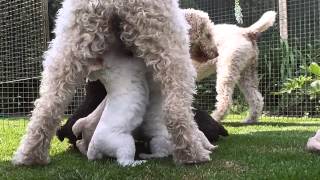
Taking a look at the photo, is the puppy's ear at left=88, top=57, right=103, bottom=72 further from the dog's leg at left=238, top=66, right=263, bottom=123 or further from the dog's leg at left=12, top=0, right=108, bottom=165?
the dog's leg at left=238, top=66, right=263, bottom=123

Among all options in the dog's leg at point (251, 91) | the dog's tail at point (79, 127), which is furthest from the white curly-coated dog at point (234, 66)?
the dog's tail at point (79, 127)

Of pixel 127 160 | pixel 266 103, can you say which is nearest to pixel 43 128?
pixel 127 160

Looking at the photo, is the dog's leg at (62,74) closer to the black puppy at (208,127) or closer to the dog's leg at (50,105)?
the dog's leg at (50,105)

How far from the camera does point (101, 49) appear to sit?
11.9ft

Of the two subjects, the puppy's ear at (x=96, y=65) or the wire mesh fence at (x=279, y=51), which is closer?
the puppy's ear at (x=96, y=65)

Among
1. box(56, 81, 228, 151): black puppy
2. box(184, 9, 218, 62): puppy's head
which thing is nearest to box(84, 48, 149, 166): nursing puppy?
box(56, 81, 228, 151): black puppy

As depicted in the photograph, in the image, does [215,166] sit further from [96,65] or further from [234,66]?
[234,66]

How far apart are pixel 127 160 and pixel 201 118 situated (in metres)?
1.62

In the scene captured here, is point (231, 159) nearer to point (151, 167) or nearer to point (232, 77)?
point (151, 167)

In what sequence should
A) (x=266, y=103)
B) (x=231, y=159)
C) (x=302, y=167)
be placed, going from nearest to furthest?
(x=302, y=167) < (x=231, y=159) < (x=266, y=103)

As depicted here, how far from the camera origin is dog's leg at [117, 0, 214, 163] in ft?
11.4

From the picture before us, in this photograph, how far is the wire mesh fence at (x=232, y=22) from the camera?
26.7 ft

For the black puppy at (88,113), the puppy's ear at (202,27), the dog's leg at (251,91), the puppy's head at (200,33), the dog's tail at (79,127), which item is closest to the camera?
the dog's tail at (79,127)

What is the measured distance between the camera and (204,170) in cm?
333
